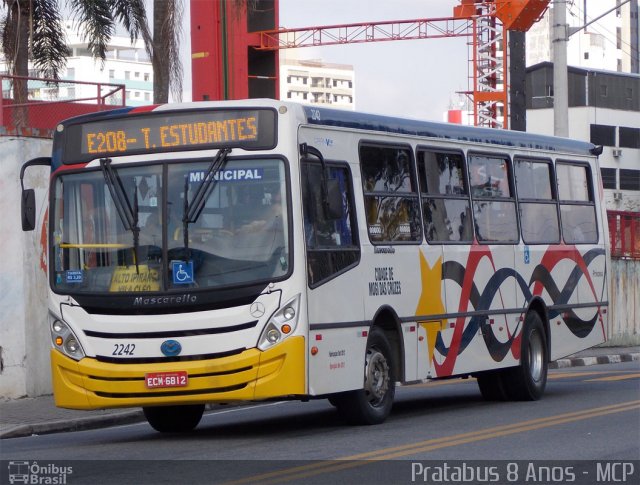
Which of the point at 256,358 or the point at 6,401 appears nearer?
the point at 256,358

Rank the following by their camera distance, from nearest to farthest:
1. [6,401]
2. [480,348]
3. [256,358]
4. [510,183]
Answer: [256,358], [480,348], [510,183], [6,401]

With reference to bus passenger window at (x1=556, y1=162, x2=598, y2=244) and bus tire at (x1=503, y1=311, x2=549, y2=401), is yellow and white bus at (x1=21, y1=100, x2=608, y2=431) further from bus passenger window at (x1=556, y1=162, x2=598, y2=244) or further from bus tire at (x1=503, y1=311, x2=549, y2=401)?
bus passenger window at (x1=556, y1=162, x2=598, y2=244)

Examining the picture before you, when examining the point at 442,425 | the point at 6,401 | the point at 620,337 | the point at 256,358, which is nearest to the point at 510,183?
the point at 442,425

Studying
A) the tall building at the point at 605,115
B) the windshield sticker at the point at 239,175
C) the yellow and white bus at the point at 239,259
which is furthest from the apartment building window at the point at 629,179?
the windshield sticker at the point at 239,175

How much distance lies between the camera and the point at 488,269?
1584cm

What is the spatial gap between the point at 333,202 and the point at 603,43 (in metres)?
113

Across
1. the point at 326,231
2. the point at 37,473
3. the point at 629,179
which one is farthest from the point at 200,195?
the point at 629,179

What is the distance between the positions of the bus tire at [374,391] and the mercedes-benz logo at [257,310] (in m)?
1.56

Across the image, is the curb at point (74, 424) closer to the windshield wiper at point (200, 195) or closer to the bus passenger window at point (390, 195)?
the windshield wiper at point (200, 195)

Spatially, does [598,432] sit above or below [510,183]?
below

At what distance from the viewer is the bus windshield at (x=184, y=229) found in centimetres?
1201

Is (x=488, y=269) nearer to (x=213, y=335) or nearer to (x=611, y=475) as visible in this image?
(x=213, y=335)

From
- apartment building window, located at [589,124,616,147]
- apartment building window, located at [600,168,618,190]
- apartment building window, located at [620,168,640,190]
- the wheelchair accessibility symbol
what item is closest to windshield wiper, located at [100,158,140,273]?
the wheelchair accessibility symbol

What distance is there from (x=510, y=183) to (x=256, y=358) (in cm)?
595
